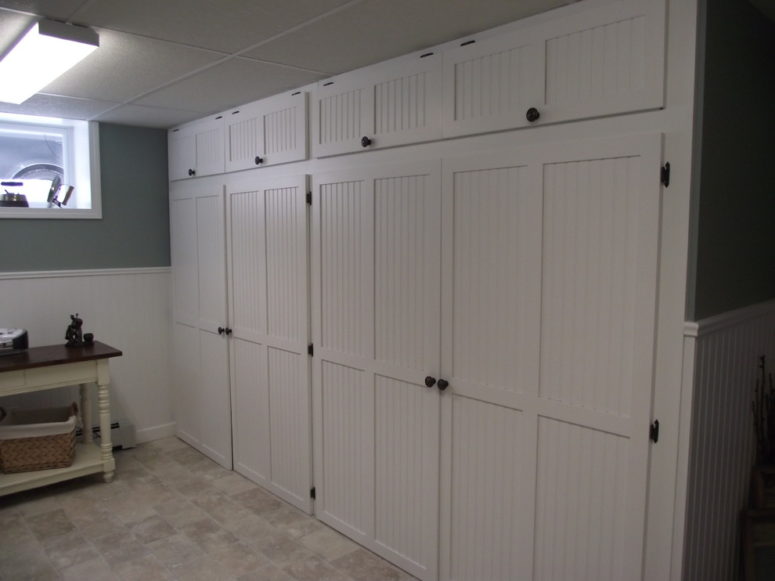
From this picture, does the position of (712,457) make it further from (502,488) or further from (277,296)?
(277,296)

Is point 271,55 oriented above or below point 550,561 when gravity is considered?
above

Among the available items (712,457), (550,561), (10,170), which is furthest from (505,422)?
(10,170)

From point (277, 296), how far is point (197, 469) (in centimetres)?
143

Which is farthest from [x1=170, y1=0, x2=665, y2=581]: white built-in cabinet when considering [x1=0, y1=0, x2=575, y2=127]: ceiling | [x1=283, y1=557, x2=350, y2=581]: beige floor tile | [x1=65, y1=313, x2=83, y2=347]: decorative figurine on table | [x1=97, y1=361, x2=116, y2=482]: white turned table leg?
[x1=65, y1=313, x2=83, y2=347]: decorative figurine on table

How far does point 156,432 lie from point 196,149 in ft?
7.00

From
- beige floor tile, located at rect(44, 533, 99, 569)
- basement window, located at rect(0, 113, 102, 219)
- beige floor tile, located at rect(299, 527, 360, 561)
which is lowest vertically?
beige floor tile, located at rect(44, 533, 99, 569)

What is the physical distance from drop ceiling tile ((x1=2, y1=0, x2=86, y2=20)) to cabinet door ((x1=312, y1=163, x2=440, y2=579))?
4.06ft

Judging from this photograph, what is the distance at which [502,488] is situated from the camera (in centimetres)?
219

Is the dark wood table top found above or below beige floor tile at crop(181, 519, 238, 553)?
above

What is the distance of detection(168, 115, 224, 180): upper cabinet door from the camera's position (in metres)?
3.61

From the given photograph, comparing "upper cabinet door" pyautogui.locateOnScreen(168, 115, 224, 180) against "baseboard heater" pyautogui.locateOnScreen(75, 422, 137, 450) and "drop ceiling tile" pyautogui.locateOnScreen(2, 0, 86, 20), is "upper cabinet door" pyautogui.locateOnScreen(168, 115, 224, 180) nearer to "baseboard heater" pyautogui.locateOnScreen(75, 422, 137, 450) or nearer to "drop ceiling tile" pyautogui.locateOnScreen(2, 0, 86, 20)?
"drop ceiling tile" pyautogui.locateOnScreen(2, 0, 86, 20)

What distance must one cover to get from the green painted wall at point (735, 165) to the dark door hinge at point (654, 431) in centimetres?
35

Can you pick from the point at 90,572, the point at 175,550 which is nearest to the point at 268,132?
the point at 175,550

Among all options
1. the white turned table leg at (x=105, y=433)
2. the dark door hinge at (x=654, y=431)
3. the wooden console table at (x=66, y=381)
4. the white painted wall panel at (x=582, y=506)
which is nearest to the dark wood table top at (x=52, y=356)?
the wooden console table at (x=66, y=381)
